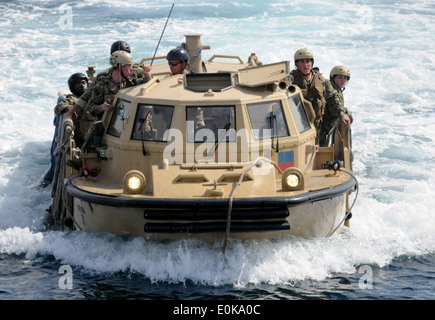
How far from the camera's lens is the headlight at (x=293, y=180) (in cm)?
1023

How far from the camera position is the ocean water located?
9.94 m

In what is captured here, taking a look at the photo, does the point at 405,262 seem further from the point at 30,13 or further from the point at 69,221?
the point at 30,13

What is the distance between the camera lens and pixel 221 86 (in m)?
11.2

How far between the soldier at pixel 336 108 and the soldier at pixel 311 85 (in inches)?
4.0

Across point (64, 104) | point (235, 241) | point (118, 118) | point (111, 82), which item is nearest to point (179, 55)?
point (111, 82)

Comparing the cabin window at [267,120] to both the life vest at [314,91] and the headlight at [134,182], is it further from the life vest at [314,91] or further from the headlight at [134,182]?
the headlight at [134,182]

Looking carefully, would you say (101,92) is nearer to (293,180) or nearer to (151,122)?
(151,122)

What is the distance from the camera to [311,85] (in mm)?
12234

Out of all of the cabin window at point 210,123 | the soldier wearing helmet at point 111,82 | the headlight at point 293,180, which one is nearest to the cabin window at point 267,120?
the cabin window at point 210,123

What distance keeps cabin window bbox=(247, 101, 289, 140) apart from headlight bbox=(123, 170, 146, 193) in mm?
1594

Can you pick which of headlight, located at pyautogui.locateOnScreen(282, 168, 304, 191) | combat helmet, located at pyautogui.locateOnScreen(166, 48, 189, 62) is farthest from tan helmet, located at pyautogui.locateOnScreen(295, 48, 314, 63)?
headlight, located at pyautogui.locateOnScreen(282, 168, 304, 191)

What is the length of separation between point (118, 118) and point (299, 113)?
2.32 metres

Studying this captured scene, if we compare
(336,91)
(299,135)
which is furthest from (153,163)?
(336,91)
